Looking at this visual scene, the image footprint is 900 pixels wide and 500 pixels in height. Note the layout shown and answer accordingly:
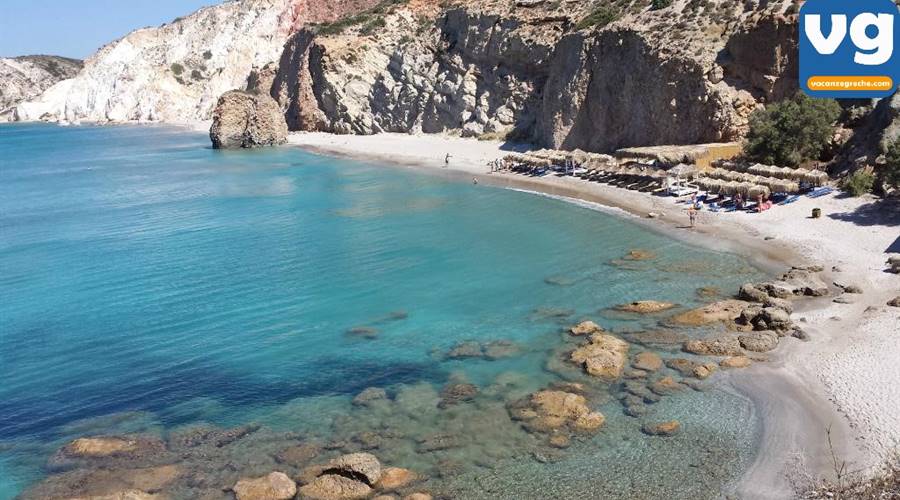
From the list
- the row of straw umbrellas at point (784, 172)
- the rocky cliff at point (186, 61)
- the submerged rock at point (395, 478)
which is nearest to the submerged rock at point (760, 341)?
the submerged rock at point (395, 478)

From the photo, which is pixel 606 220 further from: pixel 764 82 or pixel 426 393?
pixel 426 393

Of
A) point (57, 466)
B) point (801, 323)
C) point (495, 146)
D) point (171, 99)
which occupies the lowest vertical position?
point (57, 466)

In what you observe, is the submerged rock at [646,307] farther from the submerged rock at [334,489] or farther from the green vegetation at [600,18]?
the green vegetation at [600,18]

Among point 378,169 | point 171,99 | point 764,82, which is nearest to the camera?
point 764,82

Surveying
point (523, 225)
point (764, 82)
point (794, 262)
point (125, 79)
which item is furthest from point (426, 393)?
point (125, 79)

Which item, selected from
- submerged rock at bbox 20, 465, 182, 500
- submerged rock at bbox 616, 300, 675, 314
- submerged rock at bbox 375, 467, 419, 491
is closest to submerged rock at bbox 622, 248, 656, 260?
submerged rock at bbox 616, 300, 675, 314

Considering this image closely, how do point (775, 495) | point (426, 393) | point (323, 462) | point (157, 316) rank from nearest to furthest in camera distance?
point (775, 495) → point (323, 462) → point (426, 393) → point (157, 316)
